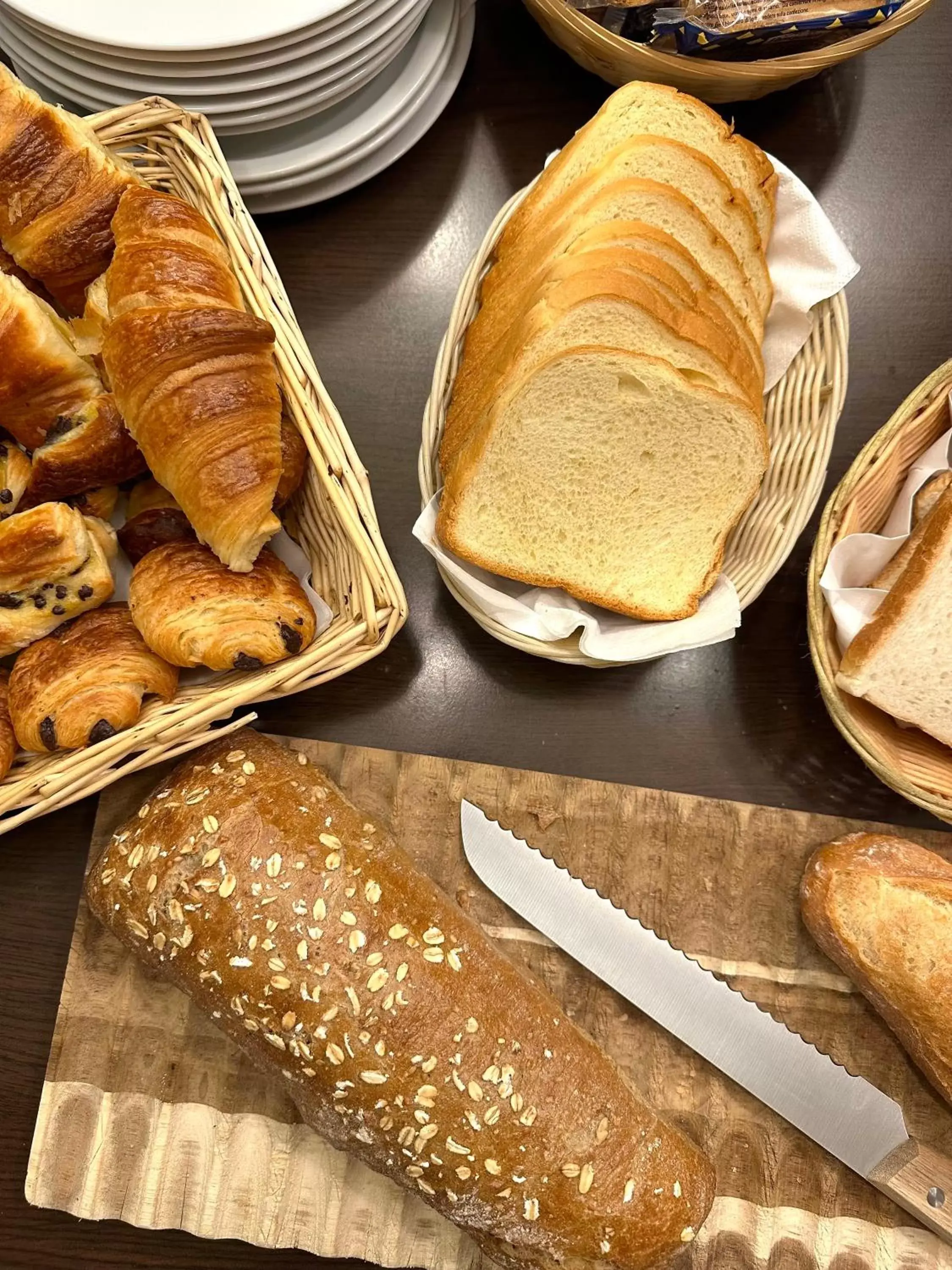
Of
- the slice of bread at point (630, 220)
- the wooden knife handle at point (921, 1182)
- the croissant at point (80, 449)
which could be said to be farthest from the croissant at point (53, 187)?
the wooden knife handle at point (921, 1182)

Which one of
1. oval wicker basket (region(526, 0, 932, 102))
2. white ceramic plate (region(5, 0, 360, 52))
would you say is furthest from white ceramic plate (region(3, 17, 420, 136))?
oval wicker basket (region(526, 0, 932, 102))

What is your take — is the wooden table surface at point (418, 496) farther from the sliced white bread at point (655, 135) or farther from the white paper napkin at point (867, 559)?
the sliced white bread at point (655, 135)

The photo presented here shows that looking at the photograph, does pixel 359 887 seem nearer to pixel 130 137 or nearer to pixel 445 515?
pixel 445 515

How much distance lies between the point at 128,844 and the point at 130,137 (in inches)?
39.6

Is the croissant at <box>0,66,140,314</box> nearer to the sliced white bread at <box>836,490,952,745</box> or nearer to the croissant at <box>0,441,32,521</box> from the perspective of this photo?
the croissant at <box>0,441,32,521</box>

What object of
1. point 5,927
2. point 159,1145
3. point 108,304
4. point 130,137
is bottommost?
point 159,1145

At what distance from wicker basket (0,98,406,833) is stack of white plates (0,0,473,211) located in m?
0.07

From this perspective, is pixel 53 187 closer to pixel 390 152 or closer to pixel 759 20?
pixel 390 152

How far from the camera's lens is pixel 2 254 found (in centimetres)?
130

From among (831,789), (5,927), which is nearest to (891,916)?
(831,789)

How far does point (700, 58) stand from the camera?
1.39 metres

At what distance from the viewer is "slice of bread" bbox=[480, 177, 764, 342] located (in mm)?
1278

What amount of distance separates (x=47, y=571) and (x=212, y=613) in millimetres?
226

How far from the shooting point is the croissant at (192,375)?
1143 mm
